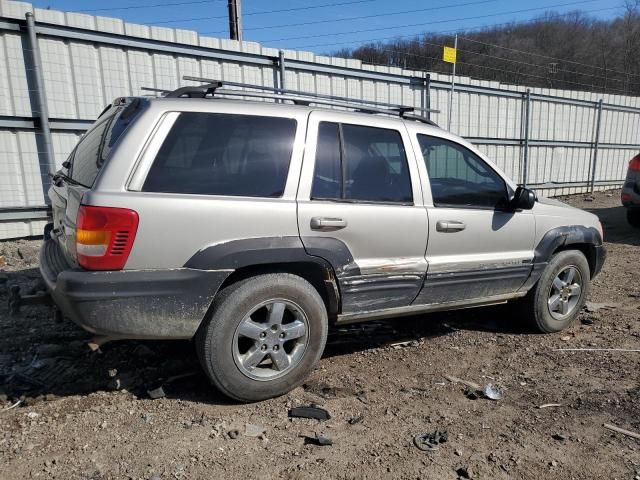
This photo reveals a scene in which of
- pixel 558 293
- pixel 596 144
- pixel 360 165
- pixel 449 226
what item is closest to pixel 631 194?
pixel 558 293

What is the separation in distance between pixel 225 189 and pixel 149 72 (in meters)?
5.32

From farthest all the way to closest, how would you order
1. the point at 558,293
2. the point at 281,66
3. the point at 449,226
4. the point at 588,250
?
1. the point at 281,66
2. the point at 588,250
3. the point at 558,293
4. the point at 449,226

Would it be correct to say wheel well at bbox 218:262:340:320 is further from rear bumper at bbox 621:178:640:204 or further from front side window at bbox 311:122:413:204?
rear bumper at bbox 621:178:640:204

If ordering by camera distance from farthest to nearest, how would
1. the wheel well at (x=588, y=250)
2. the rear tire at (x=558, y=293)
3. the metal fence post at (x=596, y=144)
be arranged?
the metal fence post at (x=596, y=144) → the wheel well at (x=588, y=250) → the rear tire at (x=558, y=293)

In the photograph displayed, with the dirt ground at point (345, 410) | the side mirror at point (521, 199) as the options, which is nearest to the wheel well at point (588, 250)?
the dirt ground at point (345, 410)

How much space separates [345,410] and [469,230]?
165cm

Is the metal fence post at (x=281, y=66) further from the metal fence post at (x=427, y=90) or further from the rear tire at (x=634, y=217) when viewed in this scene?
the rear tire at (x=634, y=217)

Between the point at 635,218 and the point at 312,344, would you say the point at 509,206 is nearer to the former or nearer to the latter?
the point at 312,344

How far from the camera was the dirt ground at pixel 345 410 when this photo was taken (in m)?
2.55

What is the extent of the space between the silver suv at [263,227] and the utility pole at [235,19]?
25.9ft

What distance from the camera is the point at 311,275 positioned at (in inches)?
128

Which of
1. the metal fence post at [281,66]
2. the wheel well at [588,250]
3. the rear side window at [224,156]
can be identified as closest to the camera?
the rear side window at [224,156]

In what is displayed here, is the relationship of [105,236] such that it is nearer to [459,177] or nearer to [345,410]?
[345,410]

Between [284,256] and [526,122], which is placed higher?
[526,122]
